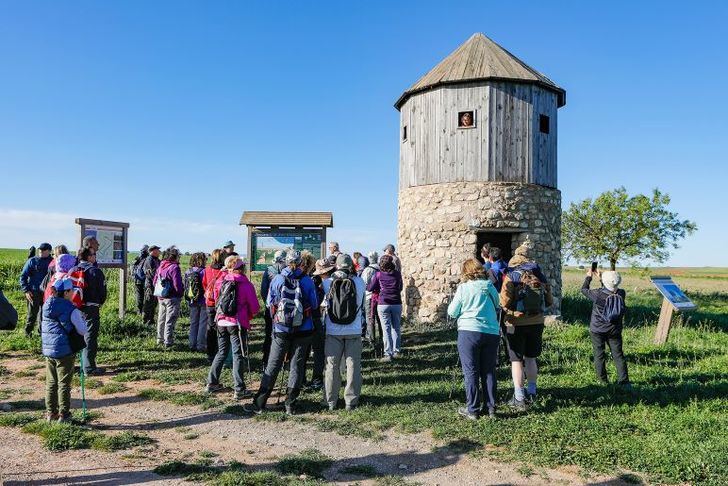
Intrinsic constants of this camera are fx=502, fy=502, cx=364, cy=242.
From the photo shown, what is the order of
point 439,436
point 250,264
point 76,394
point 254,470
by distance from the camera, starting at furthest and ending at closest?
1. point 250,264
2. point 76,394
3. point 439,436
4. point 254,470

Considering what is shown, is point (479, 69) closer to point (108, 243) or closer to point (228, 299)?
point (228, 299)

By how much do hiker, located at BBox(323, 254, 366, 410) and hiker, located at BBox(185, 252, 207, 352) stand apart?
13.0 ft

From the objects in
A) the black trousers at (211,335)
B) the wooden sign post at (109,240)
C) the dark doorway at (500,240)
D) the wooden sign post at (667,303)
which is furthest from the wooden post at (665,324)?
the wooden sign post at (109,240)

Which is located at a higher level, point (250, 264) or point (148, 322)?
point (250, 264)

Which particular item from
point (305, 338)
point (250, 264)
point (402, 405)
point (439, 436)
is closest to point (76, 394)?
point (305, 338)

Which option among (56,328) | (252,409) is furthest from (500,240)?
(56,328)

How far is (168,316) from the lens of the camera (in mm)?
10484

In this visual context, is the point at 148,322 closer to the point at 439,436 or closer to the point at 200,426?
the point at 200,426

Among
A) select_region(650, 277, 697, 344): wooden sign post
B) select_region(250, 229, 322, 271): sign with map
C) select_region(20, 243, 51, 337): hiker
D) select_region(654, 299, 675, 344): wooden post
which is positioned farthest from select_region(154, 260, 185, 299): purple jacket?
select_region(654, 299, 675, 344): wooden post

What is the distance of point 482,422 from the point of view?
6027mm

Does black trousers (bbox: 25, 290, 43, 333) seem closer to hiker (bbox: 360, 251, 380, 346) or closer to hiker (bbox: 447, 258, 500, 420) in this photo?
hiker (bbox: 360, 251, 380, 346)

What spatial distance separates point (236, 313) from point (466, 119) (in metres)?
9.49

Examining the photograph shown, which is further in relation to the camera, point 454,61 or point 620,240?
point 620,240

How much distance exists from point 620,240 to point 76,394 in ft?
86.7
